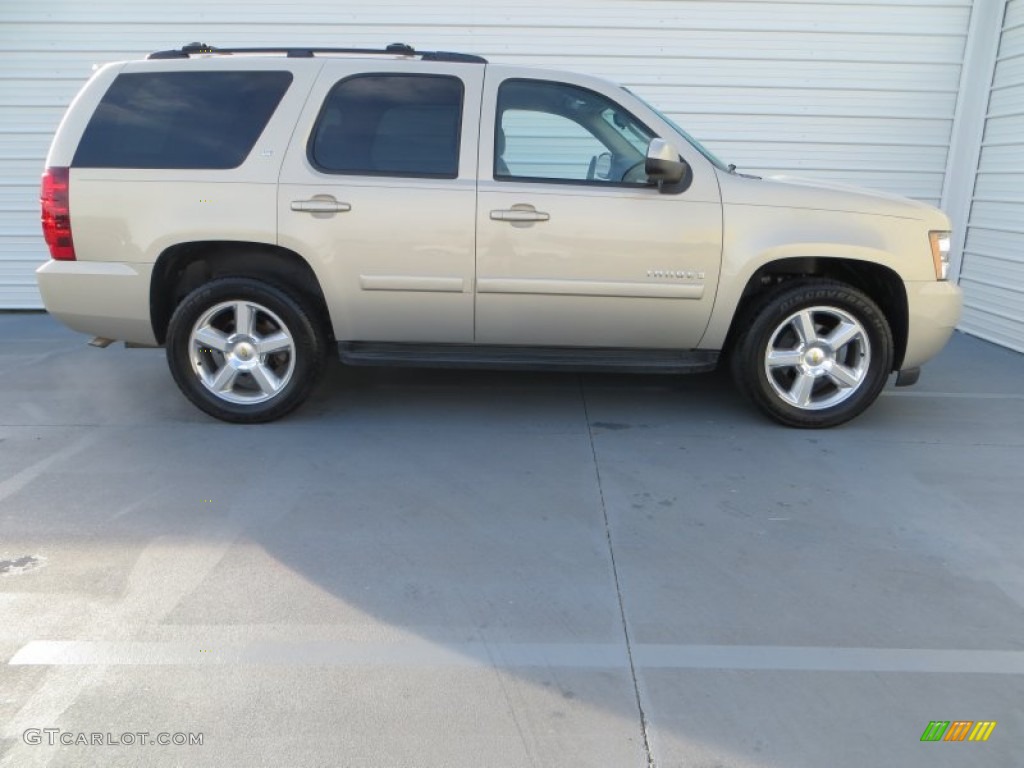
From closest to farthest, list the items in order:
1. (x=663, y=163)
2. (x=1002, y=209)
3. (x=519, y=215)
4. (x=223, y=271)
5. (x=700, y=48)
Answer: (x=663, y=163)
(x=519, y=215)
(x=223, y=271)
(x=1002, y=209)
(x=700, y=48)

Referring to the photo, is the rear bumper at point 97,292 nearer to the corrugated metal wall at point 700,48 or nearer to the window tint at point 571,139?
the window tint at point 571,139

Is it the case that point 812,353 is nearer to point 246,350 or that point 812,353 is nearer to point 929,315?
point 929,315

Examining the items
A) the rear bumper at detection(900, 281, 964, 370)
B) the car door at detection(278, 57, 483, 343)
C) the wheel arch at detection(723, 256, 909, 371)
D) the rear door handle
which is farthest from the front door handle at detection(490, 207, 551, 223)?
the rear bumper at detection(900, 281, 964, 370)

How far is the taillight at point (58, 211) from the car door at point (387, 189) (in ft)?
3.78

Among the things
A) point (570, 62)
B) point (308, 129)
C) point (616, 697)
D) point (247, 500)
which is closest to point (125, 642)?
point (247, 500)

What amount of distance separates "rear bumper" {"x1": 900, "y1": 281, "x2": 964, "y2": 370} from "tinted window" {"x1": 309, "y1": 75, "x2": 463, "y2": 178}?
8.77 ft

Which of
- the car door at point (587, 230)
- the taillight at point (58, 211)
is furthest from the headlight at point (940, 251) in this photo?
the taillight at point (58, 211)

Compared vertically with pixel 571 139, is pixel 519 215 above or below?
below

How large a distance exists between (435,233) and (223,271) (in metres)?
1.30

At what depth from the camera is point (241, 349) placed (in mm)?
4445

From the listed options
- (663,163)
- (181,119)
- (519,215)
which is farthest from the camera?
(181,119)

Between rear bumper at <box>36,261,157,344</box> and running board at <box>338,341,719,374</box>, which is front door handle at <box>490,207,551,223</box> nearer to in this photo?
running board at <box>338,341,719,374</box>

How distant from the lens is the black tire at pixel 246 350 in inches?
170

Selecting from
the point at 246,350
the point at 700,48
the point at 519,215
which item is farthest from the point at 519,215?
the point at 700,48
